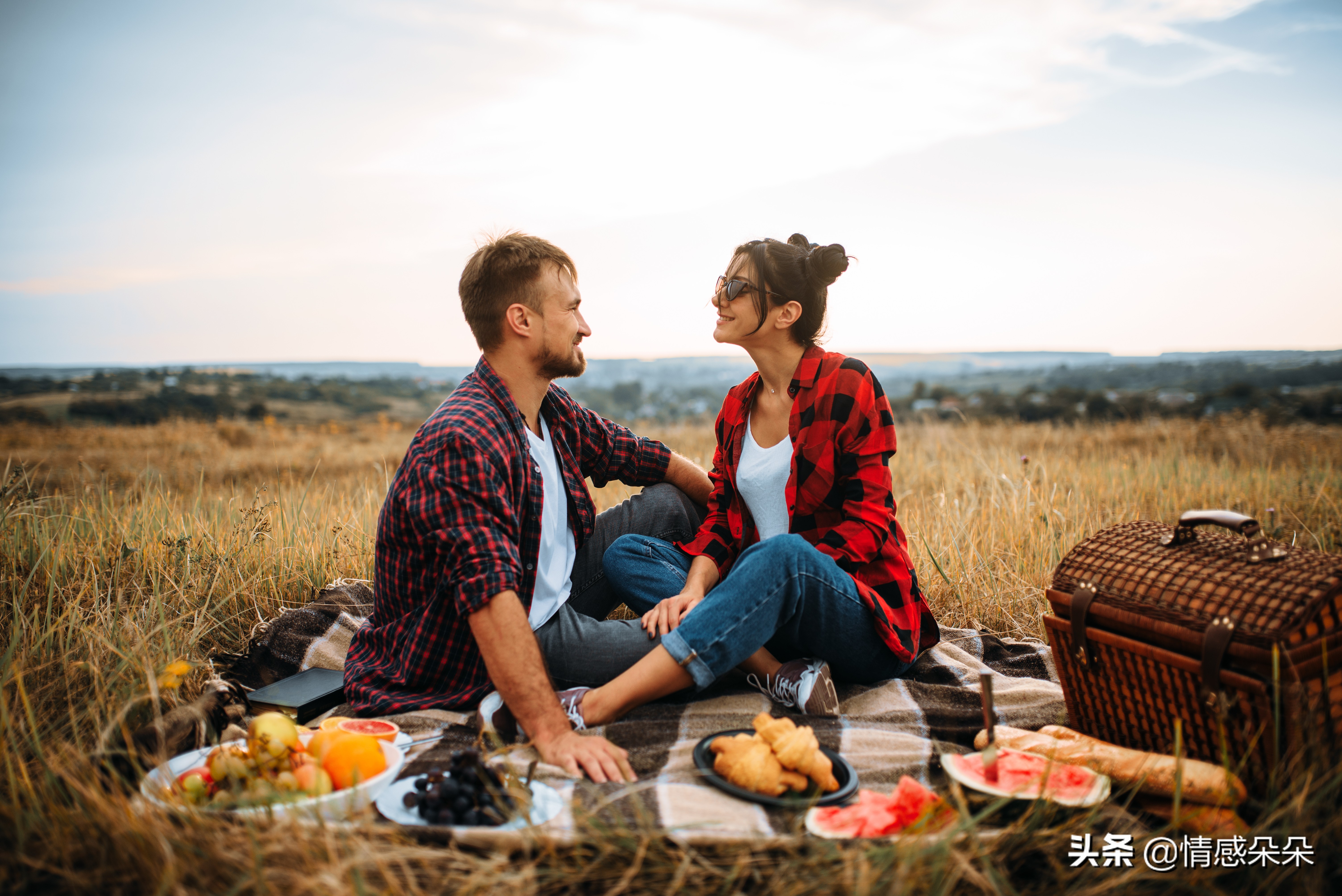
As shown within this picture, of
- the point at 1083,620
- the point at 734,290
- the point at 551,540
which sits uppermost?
the point at 734,290

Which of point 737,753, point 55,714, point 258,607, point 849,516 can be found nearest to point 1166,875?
point 737,753

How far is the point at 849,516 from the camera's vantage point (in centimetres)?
311

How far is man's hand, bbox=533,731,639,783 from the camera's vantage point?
2277 millimetres

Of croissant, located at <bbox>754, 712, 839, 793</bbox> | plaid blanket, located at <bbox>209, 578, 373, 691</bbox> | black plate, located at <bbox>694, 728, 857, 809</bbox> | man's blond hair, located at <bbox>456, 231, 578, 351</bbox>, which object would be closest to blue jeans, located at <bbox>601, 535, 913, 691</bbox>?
black plate, located at <bbox>694, 728, 857, 809</bbox>

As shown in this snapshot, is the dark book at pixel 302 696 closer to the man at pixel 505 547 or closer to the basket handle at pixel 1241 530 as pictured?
the man at pixel 505 547

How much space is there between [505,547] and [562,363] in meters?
0.93

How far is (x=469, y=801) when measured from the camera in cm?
201

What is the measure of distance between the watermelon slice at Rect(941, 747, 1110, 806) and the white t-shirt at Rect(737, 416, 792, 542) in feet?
4.25

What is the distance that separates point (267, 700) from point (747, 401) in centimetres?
243

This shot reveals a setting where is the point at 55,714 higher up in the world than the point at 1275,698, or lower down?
lower down

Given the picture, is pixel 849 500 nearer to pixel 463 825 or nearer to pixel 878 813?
pixel 878 813

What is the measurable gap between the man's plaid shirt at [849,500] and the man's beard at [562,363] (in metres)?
0.96

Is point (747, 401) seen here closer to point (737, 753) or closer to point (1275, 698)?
point (737, 753)

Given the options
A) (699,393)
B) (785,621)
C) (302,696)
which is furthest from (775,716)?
(699,393)
